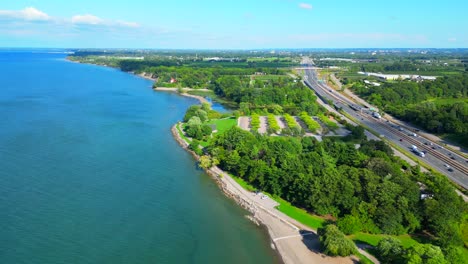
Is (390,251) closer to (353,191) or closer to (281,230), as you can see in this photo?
(353,191)

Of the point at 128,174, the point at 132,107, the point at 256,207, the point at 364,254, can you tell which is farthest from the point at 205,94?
the point at 364,254

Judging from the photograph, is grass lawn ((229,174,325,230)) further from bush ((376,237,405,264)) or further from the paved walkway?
bush ((376,237,405,264))

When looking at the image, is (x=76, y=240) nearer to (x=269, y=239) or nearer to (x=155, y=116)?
(x=269, y=239)

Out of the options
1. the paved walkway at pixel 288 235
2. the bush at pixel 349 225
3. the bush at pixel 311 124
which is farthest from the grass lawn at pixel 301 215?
the bush at pixel 311 124

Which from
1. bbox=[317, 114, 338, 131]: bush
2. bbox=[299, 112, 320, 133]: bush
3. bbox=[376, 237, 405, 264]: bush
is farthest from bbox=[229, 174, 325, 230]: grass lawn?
bbox=[317, 114, 338, 131]: bush

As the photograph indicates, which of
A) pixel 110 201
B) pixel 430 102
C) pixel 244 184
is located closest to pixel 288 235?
pixel 244 184

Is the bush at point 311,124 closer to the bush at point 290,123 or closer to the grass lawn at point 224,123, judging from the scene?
the bush at point 290,123
